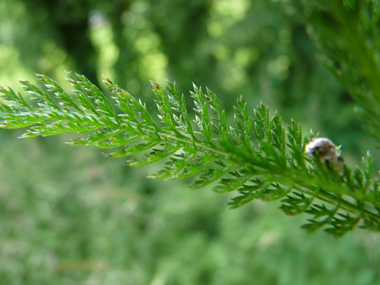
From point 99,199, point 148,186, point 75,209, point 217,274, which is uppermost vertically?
point 99,199

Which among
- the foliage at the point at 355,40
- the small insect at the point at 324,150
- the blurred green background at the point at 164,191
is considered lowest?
the blurred green background at the point at 164,191

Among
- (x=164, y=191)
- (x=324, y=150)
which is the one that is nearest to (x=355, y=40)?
(x=324, y=150)

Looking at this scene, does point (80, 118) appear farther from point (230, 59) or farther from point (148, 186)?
point (230, 59)

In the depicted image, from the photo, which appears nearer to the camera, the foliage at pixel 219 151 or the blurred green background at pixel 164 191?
the foliage at pixel 219 151

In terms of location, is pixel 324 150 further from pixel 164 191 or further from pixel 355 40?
pixel 164 191

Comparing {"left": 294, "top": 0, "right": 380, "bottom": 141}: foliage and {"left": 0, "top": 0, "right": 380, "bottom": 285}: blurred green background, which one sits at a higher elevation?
{"left": 294, "top": 0, "right": 380, "bottom": 141}: foliage

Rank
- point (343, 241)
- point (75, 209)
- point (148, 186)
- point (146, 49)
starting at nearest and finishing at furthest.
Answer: point (343, 241) → point (75, 209) → point (148, 186) → point (146, 49)

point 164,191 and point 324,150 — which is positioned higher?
point 324,150

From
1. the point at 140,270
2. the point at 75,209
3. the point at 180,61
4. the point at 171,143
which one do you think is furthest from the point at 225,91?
the point at 171,143
